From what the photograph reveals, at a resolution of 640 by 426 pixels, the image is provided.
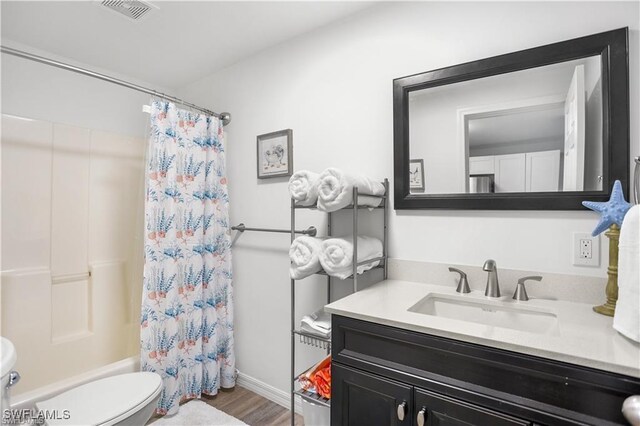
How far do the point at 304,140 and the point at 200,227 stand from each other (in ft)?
2.84

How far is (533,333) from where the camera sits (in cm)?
103

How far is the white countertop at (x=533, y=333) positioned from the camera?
84cm

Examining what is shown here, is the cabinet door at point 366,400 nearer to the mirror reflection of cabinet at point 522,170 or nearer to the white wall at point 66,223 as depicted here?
the mirror reflection of cabinet at point 522,170

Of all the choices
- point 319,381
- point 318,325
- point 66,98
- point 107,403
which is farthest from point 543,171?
point 66,98

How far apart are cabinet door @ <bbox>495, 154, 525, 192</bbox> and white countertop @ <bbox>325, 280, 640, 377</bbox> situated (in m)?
0.45

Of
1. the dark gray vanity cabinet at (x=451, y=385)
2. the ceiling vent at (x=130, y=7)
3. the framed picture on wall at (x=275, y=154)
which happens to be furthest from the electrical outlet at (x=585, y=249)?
the ceiling vent at (x=130, y=7)

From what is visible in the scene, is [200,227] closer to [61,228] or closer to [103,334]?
[61,228]

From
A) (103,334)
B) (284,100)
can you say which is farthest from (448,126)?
(103,334)

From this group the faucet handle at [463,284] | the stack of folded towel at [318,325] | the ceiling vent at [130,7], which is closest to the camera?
the faucet handle at [463,284]

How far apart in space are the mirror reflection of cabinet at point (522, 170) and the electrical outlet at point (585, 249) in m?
0.20

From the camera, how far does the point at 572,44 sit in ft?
4.12

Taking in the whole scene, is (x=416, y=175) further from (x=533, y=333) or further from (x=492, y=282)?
(x=533, y=333)

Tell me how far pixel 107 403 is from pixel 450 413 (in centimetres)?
144

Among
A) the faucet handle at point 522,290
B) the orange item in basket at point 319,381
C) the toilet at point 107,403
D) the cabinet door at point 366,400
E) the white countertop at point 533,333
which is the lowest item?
the toilet at point 107,403
